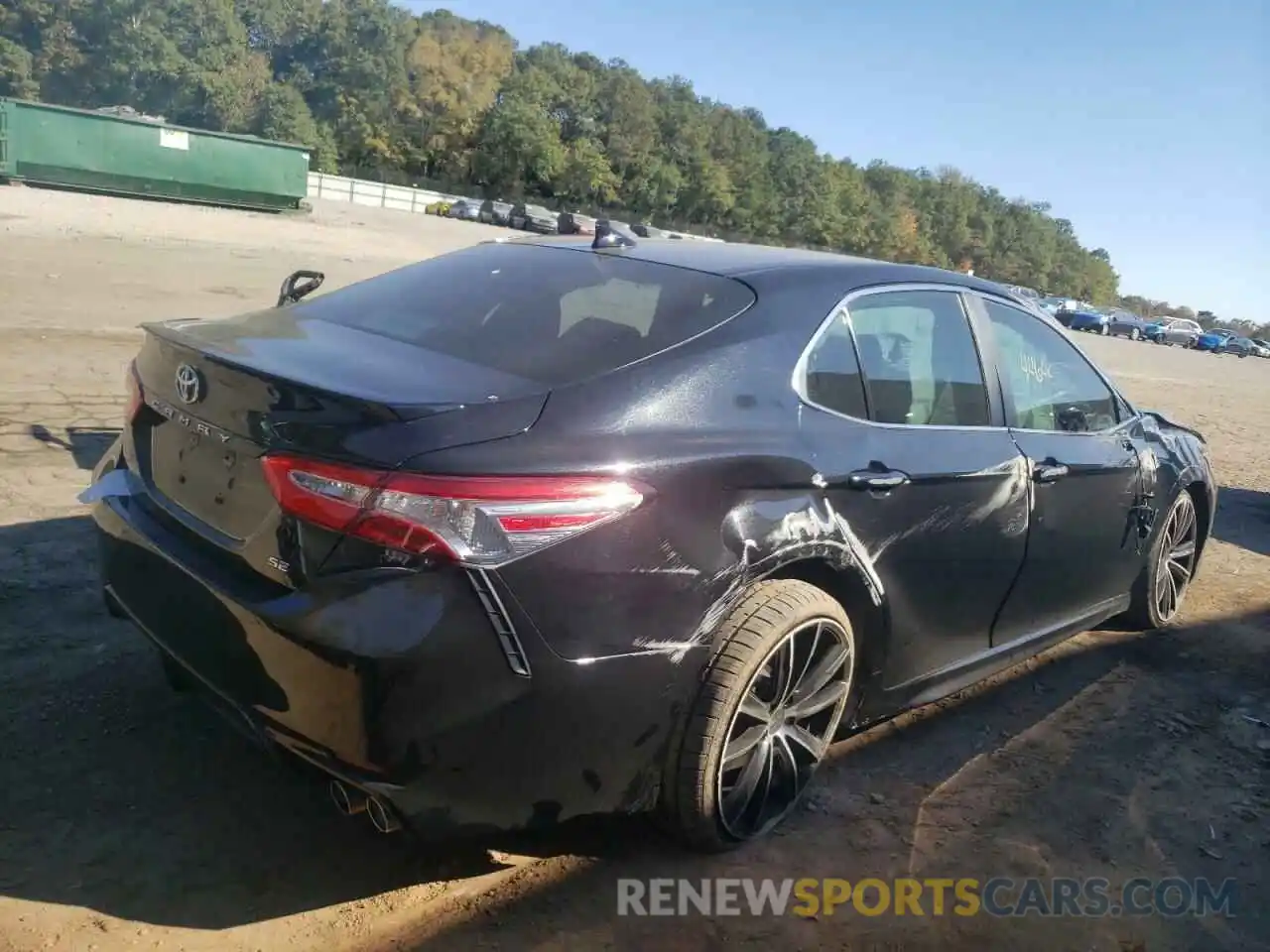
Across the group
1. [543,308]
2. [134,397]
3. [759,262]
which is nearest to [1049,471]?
[759,262]

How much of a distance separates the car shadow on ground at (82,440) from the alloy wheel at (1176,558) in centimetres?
517

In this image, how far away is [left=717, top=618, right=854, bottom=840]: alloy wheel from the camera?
2.85 metres

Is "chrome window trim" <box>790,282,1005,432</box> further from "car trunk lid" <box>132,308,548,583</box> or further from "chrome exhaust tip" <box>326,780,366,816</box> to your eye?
"chrome exhaust tip" <box>326,780,366,816</box>

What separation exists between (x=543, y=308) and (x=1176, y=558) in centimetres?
367

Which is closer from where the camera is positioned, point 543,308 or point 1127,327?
point 543,308

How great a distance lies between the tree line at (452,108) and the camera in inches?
3199

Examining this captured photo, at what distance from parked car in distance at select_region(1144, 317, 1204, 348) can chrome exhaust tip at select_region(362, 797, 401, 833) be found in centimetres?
6642

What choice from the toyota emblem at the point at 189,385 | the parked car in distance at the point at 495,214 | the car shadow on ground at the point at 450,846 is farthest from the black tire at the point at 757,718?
the parked car in distance at the point at 495,214

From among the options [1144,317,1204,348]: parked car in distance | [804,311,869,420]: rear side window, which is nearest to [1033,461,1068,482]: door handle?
[804,311,869,420]: rear side window

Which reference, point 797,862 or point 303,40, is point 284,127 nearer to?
point 303,40

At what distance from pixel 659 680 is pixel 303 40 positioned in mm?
111133

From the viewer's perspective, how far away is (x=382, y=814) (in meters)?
2.30

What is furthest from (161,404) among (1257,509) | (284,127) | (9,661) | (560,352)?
(284,127)

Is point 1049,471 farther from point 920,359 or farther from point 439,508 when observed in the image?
point 439,508
